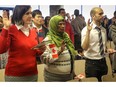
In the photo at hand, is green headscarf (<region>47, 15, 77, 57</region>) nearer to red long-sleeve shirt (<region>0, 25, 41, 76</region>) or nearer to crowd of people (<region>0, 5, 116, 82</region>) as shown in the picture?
crowd of people (<region>0, 5, 116, 82</region>)

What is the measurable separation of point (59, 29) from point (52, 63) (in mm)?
257

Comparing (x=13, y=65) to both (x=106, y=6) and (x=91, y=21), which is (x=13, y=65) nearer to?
(x=91, y=21)

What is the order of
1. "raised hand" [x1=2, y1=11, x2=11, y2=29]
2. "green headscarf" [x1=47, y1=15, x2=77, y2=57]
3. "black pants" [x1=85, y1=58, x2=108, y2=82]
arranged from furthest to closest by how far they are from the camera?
"black pants" [x1=85, y1=58, x2=108, y2=82]
"green headscarf" [x1=47, y1=15, x2=77, y2=57]
"raised hand" [x1=2, y1=11, x2=11, y2=29]

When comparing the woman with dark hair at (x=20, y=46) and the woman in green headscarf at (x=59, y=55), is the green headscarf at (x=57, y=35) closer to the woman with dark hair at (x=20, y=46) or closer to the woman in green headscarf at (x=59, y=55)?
the woman in green headscarf at (x=59, y=55)

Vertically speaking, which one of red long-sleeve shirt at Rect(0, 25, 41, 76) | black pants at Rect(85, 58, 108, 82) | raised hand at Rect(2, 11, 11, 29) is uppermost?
raised hand at Rect(2, 11, 11, 29)

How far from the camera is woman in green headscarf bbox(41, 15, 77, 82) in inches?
62.8

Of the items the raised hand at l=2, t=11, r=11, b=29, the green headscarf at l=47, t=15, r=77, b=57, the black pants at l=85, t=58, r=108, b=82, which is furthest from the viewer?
the black pants at l=85, t=58, r=108, b=82

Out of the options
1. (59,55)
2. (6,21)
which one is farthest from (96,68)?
(6,21)

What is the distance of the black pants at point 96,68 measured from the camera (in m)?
1.82

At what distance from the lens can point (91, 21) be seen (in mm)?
1677

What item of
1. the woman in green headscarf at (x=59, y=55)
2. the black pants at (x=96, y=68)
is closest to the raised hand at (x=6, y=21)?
the woman in green headscarf at (x=59, y=55)

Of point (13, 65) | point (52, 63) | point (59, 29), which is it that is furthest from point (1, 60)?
point (59, 29)

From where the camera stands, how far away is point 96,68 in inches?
73.5

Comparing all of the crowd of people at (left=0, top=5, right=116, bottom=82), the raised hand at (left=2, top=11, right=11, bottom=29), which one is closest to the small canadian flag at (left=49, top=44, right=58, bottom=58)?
the crowd of people at (left=0, top=5, right=116, bottom=82)
